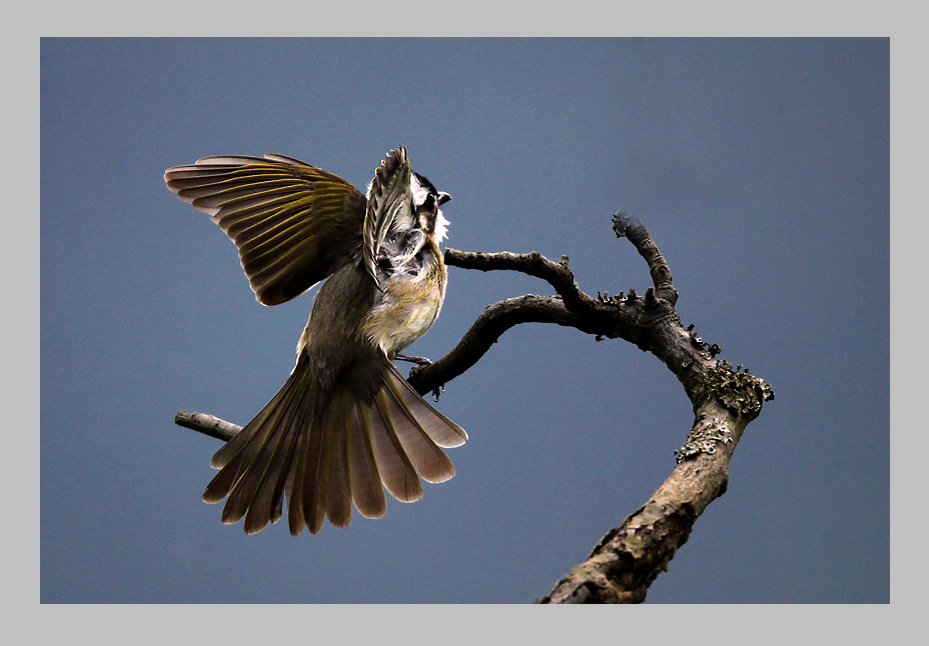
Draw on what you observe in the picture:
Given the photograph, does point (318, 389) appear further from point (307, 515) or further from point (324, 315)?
point (307, 515)

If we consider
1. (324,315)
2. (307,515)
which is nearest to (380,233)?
(324,315)

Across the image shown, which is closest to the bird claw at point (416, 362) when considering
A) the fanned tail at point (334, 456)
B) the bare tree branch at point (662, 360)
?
the bare tree branch at point (662, 360)

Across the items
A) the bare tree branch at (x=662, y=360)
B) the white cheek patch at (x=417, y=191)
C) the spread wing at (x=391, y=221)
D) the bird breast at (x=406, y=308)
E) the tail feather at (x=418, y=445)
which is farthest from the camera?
the white cheek patch at (x=417, y=191)

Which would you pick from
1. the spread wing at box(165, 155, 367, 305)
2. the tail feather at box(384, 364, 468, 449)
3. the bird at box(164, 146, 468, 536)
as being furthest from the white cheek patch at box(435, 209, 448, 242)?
the tail feather at box(384, 364, 468, 449)

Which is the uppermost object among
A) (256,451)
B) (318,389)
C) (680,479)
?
(318,389)

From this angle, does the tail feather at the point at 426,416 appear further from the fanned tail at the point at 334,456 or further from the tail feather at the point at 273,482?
the tail feather at the point at 273,482

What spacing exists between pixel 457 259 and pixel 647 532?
104 cm

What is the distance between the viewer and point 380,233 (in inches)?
105

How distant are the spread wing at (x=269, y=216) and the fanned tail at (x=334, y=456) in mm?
590

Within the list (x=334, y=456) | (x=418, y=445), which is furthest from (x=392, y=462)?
(x=334, y=456)

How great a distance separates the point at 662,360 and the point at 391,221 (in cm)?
123

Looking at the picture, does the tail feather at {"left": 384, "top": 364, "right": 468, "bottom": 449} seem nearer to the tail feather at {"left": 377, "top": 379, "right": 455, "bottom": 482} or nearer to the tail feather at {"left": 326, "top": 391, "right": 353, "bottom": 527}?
the tail feather at {"left": 377, "top": 379, "right": 455, "bottom": 482}

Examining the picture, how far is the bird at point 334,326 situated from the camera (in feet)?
8.91

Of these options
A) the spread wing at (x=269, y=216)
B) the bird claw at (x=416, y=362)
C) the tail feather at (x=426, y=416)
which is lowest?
the tail feather at (x=426, y=416)
